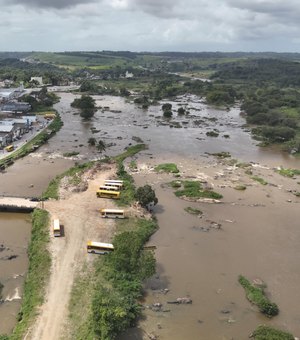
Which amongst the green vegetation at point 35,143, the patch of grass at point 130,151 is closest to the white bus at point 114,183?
the patch of grass at point 130,151

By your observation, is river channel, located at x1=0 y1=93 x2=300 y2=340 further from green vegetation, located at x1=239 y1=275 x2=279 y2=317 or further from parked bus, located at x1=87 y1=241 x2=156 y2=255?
parked bus, located at x1=87 y1=241 x2=156 y2=255

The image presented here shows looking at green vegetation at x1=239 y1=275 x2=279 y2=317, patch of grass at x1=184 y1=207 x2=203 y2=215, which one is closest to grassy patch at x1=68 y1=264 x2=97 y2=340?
green vegetation at x1=239 y1=275 x2=279 y2=317

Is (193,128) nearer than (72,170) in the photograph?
No

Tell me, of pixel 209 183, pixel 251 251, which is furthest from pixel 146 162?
pixel 251 251

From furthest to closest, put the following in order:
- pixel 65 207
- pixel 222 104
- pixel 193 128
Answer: pixel 222 104
pixel 193 128
pixel 65 207

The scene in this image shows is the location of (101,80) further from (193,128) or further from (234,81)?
(193,128)
